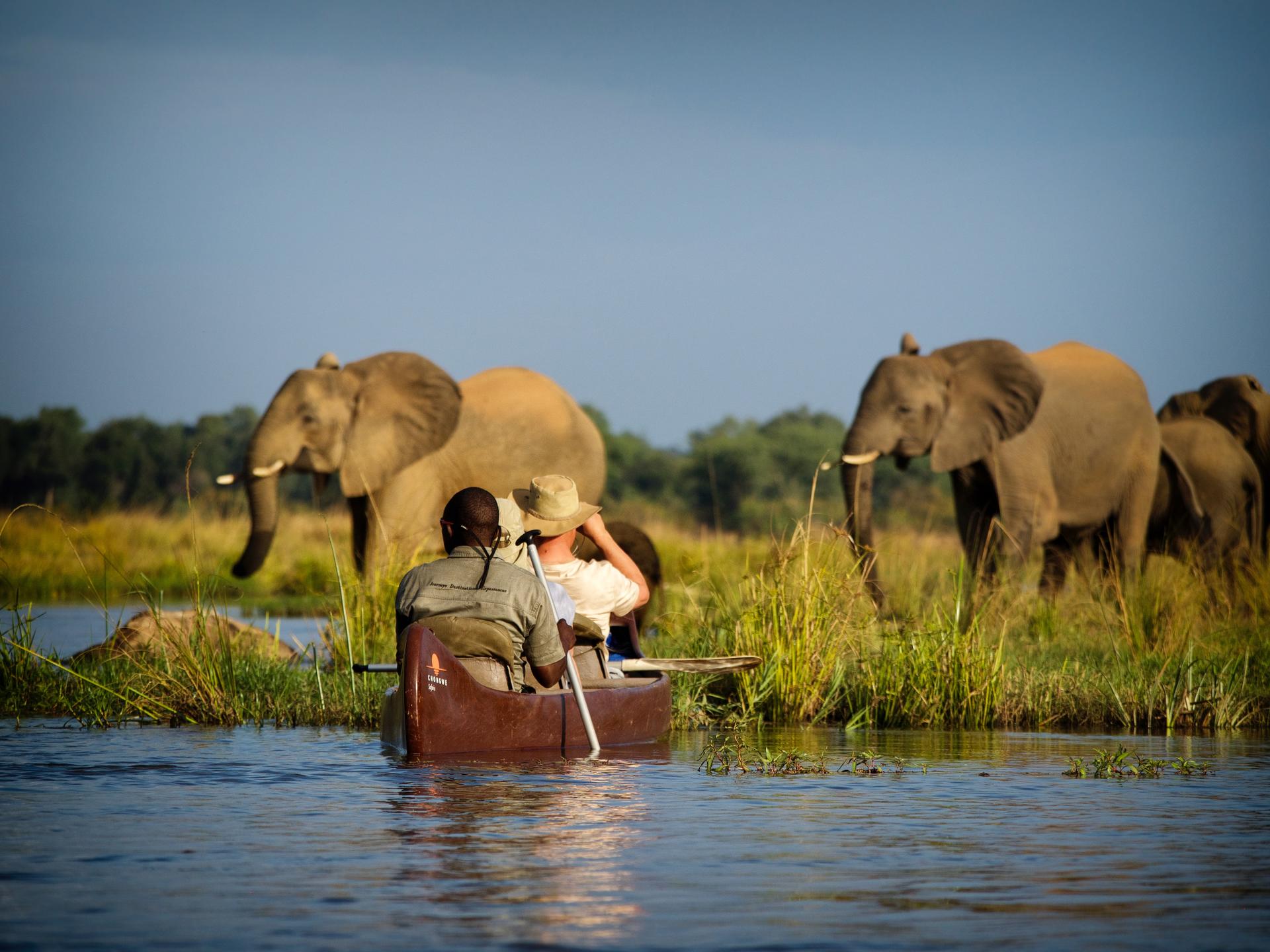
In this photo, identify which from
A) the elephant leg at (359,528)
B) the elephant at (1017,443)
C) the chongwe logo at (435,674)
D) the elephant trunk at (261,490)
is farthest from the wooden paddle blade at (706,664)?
the elephant trunk at (261,490)

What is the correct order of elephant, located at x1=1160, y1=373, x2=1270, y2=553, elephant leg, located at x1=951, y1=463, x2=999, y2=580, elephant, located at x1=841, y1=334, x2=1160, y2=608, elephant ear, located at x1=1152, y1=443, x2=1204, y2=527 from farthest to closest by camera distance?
elephant, located at x1=1160, y1=373, x2=1270, y2=553, elephant ear, located at x1=1152, y1=443, x2=1204, y2=527, elephant leg, located at x1=951, y1=463, x2=999, y2=580, elephant, located at x1=841, y1=334, x2=1160, y2=608

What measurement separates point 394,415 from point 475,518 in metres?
11.3

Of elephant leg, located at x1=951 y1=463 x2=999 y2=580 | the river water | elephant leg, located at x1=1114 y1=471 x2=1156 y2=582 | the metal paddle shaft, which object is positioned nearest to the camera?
the river water

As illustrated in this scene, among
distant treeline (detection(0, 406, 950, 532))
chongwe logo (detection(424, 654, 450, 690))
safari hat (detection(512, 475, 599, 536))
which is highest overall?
distant treeline (detection(0, 406, 950, 532))

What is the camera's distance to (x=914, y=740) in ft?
33.5

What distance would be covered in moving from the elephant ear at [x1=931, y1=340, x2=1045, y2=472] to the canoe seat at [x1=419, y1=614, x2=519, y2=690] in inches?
420

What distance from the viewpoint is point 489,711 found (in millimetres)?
8812

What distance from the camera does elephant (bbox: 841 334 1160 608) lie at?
61.3 feet

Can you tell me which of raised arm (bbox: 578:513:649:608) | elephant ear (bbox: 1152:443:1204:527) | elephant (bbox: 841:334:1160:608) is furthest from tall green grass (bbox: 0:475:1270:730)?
elephant ear (bbox: 1152:443:1204:527)

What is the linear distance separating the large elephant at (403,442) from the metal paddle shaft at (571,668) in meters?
8.25

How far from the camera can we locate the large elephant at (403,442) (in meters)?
19.0

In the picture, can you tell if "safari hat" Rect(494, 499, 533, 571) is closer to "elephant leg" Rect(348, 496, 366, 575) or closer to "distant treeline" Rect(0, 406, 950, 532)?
"elephant leg" Rect(348, 496, 366, 575)

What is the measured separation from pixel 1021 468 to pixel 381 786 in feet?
41.9

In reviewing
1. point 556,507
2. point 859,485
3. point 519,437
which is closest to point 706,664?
point 556,507
